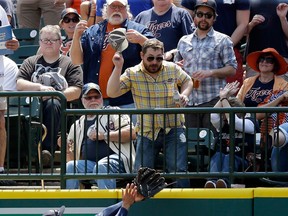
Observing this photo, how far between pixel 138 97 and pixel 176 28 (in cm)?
191

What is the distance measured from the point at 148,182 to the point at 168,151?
2.63 ft

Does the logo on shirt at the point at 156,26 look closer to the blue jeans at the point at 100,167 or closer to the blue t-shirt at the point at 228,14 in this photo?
the blue t-shirt at the point at 228,14

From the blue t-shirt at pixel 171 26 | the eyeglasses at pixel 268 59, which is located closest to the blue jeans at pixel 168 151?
the eyeglasses at pixel 268 59

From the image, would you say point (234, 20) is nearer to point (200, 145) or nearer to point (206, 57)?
point (206, 57)

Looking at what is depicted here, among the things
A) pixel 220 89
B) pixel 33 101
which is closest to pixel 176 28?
pixel 220 89

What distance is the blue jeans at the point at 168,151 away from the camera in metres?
9.66

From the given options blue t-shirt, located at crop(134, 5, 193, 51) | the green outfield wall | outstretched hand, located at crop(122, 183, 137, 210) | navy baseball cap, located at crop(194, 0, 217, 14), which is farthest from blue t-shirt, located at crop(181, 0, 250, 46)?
outstretched hand, located at crop(122, 183, 137, 210)

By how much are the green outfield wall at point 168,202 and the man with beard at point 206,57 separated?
180 cm

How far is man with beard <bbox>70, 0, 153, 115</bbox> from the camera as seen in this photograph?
37.0ft

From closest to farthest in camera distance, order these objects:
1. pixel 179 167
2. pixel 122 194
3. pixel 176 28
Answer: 1. pixel 122 194
2. pixel 179 167
3. pixel 176 28

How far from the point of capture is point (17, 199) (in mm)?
9594

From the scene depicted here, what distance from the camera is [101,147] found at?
9.87 metres

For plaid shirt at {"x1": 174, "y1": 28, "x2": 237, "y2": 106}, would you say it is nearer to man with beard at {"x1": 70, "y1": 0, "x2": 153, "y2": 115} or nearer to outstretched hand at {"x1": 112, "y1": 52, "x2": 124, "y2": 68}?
man with beard at {"x1": 70, "y1": 0, "x2": 153, "y2": 115}

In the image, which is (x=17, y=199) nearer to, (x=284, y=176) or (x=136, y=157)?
(x=136, y=157)
